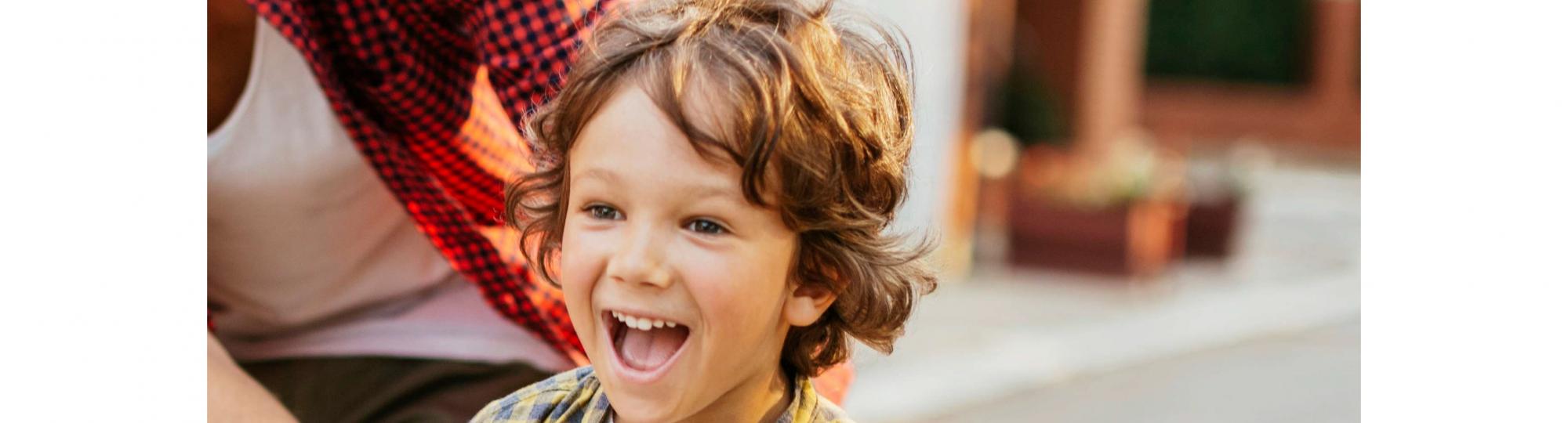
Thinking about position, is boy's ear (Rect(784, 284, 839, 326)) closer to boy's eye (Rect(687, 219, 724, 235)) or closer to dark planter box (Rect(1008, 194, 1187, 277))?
boy's eye (Rect(687, 219, 724, 235))

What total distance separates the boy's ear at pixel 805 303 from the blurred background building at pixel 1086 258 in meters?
0.14

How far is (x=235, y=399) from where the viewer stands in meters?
1.59

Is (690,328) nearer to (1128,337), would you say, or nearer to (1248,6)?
(1128,337)

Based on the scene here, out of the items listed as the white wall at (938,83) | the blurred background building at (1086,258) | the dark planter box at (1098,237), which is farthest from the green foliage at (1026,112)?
the white wall at (938,83)

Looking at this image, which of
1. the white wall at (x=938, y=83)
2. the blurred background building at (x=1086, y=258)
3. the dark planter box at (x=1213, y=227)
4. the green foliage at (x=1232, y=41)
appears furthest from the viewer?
the green foliage at (x=1232, y=41)

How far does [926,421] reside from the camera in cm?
518

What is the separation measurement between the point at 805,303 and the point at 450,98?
62 centimetres

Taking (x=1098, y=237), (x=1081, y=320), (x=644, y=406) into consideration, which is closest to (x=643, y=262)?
(x=644, y=406)

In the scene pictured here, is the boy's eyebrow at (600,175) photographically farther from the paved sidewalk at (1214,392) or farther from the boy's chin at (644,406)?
the paved sidewalk at (1214,392)

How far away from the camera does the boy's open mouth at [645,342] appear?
1.20m

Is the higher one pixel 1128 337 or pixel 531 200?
pixel 531 200

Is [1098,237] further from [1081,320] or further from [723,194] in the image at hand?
[723,194]

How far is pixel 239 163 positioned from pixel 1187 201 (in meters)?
7.12
